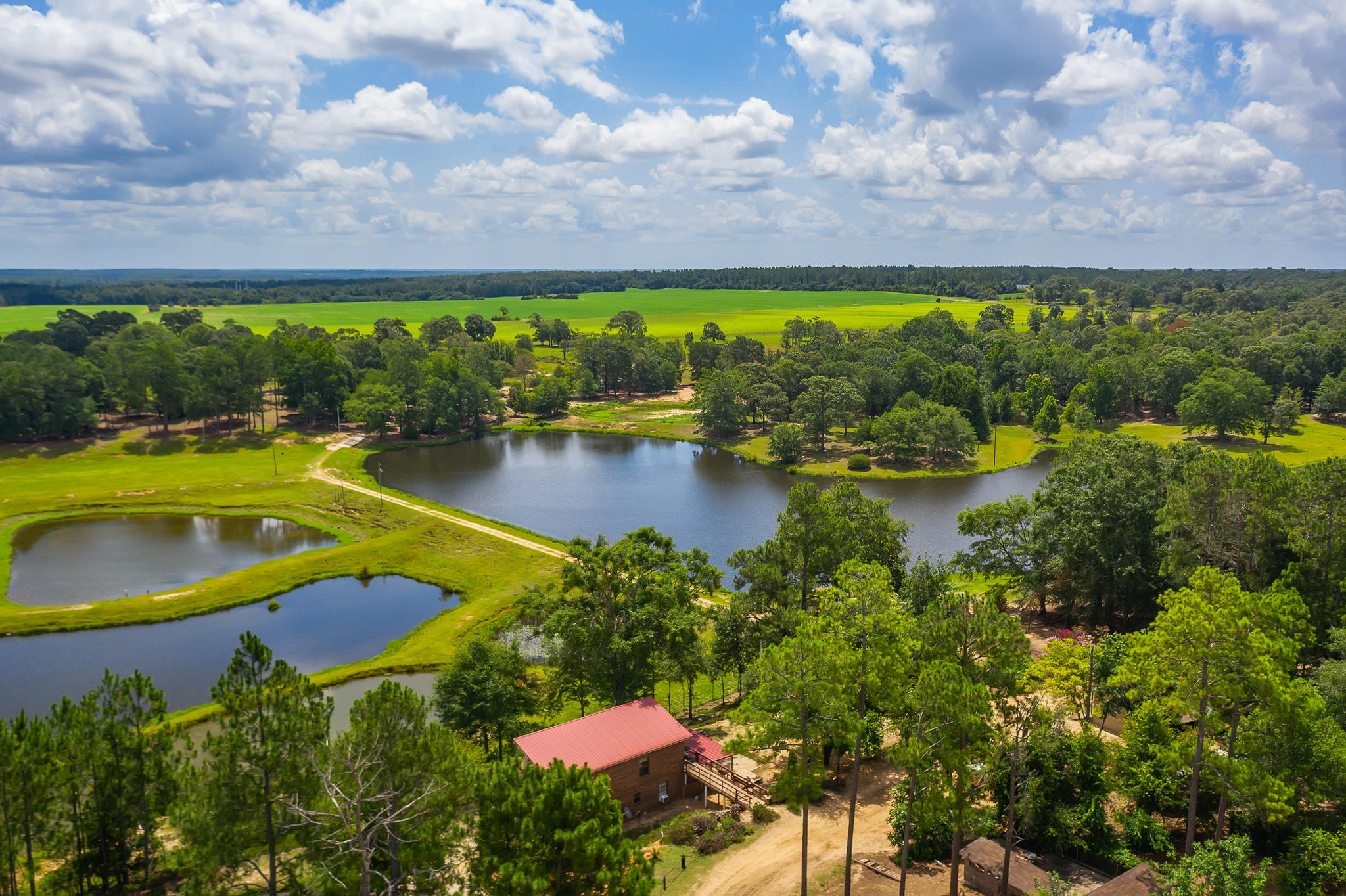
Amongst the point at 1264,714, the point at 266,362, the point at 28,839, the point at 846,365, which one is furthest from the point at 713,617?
the point at 266,362

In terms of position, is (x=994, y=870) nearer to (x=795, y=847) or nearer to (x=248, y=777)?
(x=795, y=847)

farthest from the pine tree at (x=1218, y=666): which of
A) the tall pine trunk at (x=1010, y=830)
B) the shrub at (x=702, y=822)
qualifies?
the shrub at (x=702, y=822)

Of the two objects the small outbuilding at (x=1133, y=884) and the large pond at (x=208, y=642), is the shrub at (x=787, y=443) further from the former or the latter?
the small outbuilding at (x=1133, y=884)

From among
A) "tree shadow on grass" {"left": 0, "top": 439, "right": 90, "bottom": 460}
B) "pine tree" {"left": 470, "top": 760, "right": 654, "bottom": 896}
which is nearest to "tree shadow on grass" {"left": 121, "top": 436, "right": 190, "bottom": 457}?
"tree shadow on grass" {"left": 0, "top": 439, "right": 90, "bottom": 460}

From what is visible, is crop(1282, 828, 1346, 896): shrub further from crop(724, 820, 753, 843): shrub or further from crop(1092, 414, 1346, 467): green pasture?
crop(1092, 414, 1346, 467): green pasture

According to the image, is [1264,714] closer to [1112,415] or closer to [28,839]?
[28,839]
